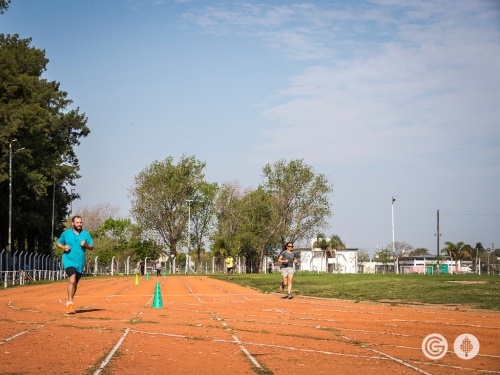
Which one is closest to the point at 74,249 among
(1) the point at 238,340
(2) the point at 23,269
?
(1) the point at 238,340

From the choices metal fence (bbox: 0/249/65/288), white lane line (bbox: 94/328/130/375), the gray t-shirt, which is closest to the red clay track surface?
white lane line (bbox: 94/328/130/375)

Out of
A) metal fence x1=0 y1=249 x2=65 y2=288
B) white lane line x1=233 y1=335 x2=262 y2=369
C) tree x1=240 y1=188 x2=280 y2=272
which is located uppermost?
tree x1=240 y1=188 x2=280 y2=272

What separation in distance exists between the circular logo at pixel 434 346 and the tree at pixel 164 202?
92.0m

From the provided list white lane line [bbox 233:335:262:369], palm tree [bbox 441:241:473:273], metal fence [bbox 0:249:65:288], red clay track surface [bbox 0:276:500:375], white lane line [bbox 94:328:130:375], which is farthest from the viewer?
palm tree [bbox 441:241:473:273]

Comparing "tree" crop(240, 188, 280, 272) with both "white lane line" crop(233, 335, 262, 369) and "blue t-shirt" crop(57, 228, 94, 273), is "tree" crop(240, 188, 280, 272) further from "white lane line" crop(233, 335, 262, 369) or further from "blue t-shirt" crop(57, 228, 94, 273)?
"white lane line" crop(233, 335, 262, 369)

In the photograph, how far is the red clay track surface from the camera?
10273 mm

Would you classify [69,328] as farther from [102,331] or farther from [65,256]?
[65,256]

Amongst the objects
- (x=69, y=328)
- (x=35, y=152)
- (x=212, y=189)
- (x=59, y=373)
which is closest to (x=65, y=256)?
(x=69, y=328)

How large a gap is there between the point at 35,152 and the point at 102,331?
50973 mm

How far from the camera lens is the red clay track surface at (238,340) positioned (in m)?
10.3

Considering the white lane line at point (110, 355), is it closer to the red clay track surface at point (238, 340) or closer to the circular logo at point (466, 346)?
the red clay track surface at point (238, 340)

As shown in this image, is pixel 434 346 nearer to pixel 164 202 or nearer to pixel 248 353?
pixel 248 353

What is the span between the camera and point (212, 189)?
4636 inches

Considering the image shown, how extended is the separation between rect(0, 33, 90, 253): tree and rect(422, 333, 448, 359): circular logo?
45.2m
